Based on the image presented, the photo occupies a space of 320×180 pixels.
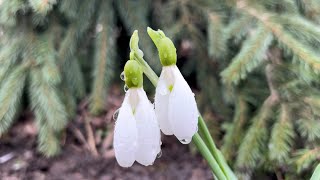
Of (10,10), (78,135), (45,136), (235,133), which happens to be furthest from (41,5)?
(235,133)

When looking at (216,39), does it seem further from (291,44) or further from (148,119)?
(148,119)

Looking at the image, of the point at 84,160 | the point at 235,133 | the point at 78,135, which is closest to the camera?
the point at 235,133

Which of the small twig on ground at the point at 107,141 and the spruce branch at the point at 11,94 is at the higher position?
the spruce branch at the point at 11,94

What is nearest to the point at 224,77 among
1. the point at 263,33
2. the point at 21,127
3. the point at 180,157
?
the point at 263,33

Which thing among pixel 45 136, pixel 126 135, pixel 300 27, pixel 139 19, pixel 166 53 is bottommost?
pixel 45 136

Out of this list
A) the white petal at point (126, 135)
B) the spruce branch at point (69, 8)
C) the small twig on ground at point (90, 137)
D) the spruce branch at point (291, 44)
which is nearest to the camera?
the white petal at point (126, 135)

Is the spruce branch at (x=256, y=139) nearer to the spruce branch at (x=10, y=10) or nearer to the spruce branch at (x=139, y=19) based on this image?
the spruce branch at (x=139, y=19)

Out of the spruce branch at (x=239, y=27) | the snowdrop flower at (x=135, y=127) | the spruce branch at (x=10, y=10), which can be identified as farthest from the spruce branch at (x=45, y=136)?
the snowdrop flower at (x=135, y=127)

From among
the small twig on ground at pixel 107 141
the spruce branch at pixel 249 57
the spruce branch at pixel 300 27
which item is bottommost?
the small twig on ground at pixel 107 141
